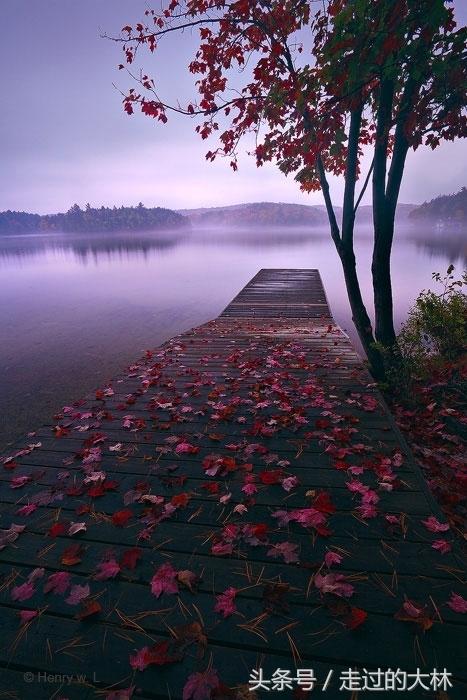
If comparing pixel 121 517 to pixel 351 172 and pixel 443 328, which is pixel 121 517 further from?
pixel 443 328

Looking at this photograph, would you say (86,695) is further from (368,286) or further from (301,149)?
(368,286)

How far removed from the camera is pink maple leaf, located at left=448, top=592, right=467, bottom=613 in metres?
2.18

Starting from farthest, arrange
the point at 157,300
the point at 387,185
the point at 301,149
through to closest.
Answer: the point at 157,300
the point at 301,149
the point at 387,185

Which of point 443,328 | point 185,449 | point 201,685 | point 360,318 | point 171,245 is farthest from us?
point 171,245

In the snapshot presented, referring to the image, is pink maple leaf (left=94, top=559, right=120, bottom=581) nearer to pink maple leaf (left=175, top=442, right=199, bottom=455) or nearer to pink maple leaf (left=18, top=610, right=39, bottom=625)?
pink maple leaf (left=18, top=610, right=39, bottom=625)

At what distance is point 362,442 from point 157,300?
1901 cm

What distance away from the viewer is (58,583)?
8.10 ft

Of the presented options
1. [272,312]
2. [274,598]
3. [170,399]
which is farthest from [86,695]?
[272,312]

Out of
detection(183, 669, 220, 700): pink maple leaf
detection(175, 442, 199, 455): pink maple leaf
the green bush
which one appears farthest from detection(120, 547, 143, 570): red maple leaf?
the green bush

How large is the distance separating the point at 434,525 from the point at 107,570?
8.59 feet

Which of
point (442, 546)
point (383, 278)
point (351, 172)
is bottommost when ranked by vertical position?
point (442, 546)

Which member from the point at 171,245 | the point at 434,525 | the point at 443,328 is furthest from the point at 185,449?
A: the point at 171,245

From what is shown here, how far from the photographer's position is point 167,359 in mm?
7699

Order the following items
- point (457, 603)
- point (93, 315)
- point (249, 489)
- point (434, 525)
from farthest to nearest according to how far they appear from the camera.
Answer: point (93, 315), point (249, 489), point (434, 525), point (457, 603)
